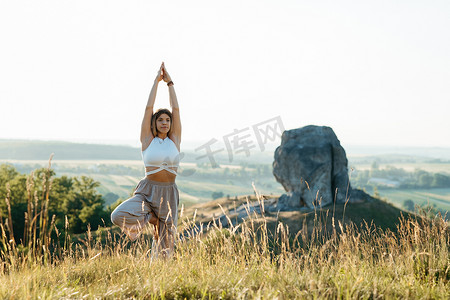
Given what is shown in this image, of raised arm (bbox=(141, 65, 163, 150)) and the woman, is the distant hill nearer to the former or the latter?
the woman

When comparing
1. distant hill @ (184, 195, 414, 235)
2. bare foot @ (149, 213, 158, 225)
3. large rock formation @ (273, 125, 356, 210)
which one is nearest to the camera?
bare foot @ (149, 213, 158, 225)

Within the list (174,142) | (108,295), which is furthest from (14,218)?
(108,295)

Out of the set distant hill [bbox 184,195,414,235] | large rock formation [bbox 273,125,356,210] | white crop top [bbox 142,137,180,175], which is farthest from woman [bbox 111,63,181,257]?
large rock formation [bbox 273,125,356,210]

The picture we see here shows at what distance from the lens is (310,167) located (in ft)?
47.4

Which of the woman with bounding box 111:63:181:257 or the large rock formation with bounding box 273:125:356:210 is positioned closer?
the woman with bounding box 111:63:181:257

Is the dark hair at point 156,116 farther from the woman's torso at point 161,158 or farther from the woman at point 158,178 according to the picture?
the woman's torso at point 161,158

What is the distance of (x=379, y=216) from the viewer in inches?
550

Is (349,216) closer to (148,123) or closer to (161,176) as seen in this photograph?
(161,176)

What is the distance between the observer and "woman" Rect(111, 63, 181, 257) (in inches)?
201

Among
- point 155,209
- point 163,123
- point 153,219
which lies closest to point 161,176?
point 155,209

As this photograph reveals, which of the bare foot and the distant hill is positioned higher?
the bare foot

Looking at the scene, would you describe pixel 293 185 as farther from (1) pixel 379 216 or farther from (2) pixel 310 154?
(1) pixel 379 216

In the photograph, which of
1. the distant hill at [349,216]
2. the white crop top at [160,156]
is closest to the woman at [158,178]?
the white crop top at [160,156]

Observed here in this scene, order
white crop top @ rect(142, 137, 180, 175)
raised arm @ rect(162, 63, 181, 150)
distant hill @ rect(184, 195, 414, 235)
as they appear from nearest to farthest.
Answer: white crop top @ rect(142, 137, 180, 175), raised arm @ rect(162, 63, 181, 150), distant hill @ rect(184, 195, 414, 235)
